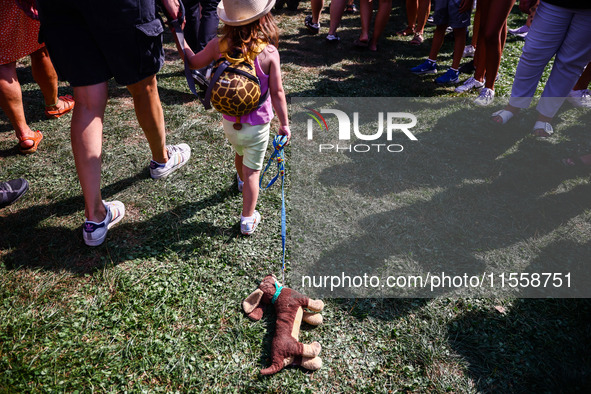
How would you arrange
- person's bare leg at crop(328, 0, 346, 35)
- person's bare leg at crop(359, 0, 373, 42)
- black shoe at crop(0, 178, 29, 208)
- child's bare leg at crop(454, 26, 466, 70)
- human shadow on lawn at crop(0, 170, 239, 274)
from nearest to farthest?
human shadow on lawn at crop(0, 170, 239, 274) < black shoe at crop(0, 178, 29, 208) < child's bare leg at crop(454, 26, 466, 70) < person's bare leg at crop(359, 0, 373, 42) < person's bare leg at crop(328, 0, 346, 35)

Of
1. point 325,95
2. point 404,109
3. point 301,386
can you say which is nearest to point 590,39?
point 404,109

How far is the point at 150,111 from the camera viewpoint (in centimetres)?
296

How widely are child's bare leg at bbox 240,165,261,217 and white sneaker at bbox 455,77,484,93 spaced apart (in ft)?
11.2

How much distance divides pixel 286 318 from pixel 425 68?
4.46 metres

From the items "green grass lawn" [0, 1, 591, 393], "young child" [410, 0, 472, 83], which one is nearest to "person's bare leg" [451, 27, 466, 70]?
"young child" [410, 0, 472, 83]

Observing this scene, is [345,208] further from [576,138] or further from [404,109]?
[576,138]

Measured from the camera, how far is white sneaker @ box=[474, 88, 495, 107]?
459 cm

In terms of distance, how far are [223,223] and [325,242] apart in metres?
0.80

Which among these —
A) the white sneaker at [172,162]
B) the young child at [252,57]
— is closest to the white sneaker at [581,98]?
the young child at [252,57]

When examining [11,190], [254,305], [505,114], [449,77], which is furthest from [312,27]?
[254,305]

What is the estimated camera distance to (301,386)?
2037 mm

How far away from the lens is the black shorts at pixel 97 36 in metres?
2.29

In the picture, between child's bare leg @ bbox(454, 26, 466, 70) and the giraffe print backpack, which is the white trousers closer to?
child's bare leg @ bbox(454, 26, 466, 70)

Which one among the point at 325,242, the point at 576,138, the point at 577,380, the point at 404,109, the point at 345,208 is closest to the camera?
the point at 577,380
